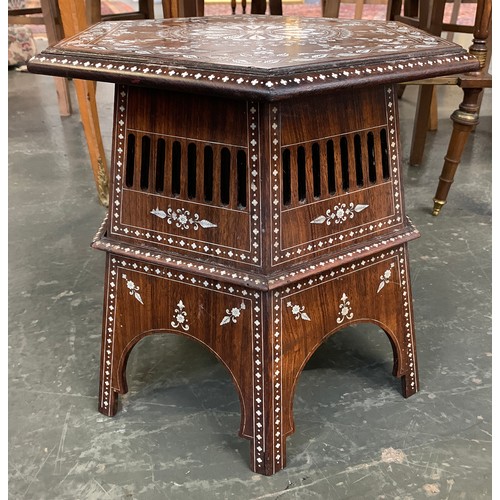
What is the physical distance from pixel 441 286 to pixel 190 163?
935 mm

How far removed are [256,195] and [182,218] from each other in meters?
0.15

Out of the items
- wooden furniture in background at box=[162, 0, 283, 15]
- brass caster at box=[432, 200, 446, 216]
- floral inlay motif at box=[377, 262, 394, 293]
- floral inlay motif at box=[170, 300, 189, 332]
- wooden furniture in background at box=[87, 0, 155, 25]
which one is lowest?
brass caster at box=[432, 200, 446, 216]

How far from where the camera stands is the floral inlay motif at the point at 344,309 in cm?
103

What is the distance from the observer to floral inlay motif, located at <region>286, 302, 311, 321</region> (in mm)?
954

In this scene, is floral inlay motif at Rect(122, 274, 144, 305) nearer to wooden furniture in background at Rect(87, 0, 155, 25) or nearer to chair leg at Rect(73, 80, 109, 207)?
chair leg at Rect(73, 80, 109, 207)

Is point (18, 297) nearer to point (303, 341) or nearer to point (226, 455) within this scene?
point (226, 455)

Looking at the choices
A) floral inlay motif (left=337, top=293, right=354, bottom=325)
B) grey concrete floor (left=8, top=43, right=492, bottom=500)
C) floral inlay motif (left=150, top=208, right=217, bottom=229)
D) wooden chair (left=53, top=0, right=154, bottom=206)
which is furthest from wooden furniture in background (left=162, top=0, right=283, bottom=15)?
floral inlay motif (left=337, top=293, right=354, bottom=325)

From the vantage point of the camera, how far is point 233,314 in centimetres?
96

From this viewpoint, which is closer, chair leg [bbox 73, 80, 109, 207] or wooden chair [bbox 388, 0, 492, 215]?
wooden chair [bbox 388, 0, 492, 215]

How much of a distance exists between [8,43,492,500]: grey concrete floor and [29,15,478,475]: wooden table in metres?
0.13

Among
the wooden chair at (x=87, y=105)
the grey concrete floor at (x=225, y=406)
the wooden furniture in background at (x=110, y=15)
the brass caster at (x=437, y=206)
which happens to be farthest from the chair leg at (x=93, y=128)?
the brass caster at (x=437, y=206)

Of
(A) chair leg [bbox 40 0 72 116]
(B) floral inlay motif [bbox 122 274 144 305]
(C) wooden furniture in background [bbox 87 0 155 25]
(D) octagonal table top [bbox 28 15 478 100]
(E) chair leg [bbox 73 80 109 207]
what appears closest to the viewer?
(D) octagonal table top [bbox 28 15 478 100]

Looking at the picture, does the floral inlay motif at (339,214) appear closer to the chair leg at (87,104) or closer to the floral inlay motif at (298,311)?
the floral inlay motif at (298,311)

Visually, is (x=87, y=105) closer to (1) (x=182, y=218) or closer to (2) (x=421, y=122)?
(1) (x=182, y=218)
